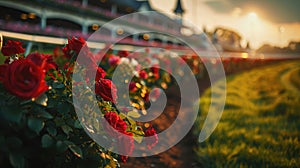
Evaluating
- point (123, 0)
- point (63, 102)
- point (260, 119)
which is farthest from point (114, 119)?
point (123, 0)

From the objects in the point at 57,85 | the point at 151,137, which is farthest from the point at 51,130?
the point at 151,137

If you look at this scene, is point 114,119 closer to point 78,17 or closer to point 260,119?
point 260,119

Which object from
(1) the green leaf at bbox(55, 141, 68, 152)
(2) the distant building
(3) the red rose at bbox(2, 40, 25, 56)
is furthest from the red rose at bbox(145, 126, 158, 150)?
(2) the distant building

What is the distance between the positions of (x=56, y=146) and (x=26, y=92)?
275 mm

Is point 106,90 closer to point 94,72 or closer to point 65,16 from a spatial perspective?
point 94,72

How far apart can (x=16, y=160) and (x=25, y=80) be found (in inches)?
12.0

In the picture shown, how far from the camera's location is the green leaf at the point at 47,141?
1.19 metres

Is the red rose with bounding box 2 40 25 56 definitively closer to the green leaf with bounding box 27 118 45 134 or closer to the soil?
the green leaf with bounding box 27 118 45 134

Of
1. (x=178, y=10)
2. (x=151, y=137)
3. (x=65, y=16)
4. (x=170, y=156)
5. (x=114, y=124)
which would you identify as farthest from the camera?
(x=178, y=10)

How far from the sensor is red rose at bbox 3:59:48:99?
3.58ft

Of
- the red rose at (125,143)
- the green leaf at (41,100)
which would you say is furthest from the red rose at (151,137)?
→ the green leaf at (41,100)

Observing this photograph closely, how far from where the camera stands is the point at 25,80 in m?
1.13

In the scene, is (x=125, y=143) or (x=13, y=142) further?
(x=125, y=143)

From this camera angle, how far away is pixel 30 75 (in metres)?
1.12
